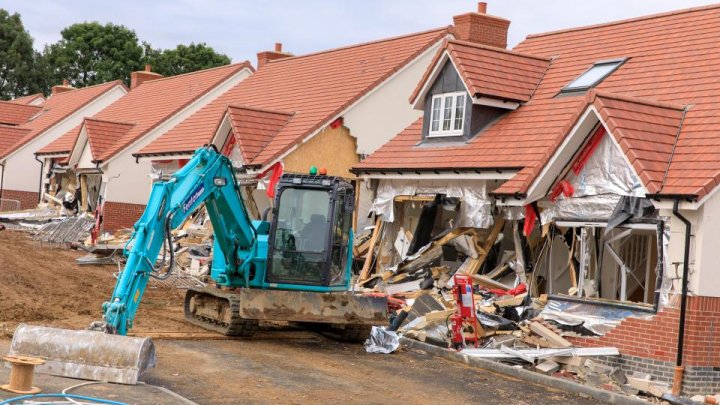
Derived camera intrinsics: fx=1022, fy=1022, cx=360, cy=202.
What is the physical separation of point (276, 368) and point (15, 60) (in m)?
80.4

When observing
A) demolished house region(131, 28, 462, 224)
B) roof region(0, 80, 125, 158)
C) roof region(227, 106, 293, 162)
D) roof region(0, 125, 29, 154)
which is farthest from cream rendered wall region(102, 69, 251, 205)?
roof region(0, 125, 29, 154)

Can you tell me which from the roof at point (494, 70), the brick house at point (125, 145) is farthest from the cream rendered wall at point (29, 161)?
the roof at point (494, 70)

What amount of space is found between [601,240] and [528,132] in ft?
12.7

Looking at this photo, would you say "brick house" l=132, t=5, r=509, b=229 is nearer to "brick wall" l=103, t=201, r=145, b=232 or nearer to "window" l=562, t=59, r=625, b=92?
"window" l=562, t=59, r=625, b=92

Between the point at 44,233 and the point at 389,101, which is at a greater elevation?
the point at 389,101

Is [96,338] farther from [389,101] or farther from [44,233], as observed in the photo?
[44,233]

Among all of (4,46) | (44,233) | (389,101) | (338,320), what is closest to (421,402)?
(338,320)

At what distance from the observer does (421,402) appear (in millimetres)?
13062

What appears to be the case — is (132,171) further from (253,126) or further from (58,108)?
(58,108)

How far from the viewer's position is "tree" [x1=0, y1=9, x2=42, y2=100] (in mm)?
88125

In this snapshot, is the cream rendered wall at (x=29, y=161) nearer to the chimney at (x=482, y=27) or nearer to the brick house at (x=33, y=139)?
the brick house at (x=33, y=139)

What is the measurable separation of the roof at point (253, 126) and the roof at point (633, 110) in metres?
5.04

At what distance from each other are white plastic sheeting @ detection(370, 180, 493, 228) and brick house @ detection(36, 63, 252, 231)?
16.5 meters

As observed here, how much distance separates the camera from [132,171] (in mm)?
38844
